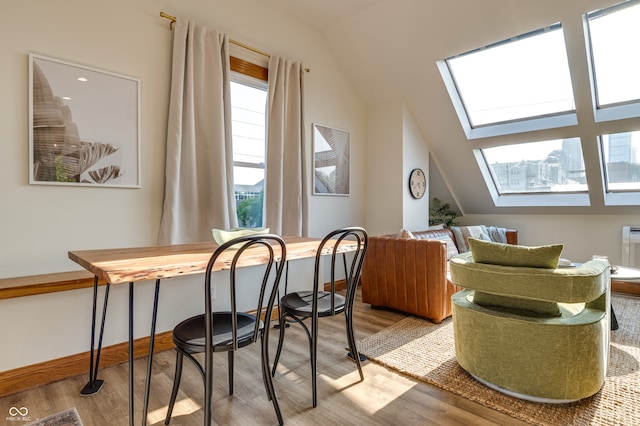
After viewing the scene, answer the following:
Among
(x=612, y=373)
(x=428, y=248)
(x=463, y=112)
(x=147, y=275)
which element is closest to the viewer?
(x=147, y=275)

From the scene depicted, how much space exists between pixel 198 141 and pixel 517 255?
246cm

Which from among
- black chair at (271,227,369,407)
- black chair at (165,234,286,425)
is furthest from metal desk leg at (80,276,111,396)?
black chair at (271,227,369,407)

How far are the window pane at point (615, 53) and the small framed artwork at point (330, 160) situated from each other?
259 cm

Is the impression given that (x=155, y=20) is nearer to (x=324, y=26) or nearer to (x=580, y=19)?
(x=324, y=26)

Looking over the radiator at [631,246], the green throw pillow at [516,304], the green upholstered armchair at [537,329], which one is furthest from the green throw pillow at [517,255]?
the radiator at [631,246]

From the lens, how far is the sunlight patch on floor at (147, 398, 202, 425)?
1.72 metres

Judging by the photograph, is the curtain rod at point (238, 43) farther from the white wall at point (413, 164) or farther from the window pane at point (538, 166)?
the window pane at point (538, 166)

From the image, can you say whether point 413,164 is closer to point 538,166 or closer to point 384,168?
point 384,168

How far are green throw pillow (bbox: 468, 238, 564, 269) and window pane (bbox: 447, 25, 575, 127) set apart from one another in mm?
2497

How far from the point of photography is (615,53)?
3.17 metres

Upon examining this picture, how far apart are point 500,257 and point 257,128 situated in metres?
2.48

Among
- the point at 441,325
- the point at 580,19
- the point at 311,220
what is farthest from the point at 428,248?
the point at 580,19

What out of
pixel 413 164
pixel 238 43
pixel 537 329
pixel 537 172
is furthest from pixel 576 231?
pixel 238 43

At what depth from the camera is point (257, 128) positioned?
11.2 ft
